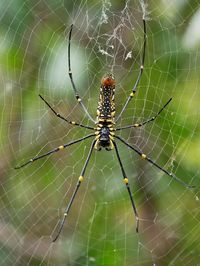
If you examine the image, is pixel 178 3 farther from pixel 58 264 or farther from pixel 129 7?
Result: pixel 58 264

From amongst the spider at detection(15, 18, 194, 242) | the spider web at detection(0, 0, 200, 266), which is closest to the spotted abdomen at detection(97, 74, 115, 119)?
the spider at detection(15, 18, 194, 242)

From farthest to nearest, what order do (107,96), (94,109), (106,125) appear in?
(94,109) → (106,125) → (107,96)

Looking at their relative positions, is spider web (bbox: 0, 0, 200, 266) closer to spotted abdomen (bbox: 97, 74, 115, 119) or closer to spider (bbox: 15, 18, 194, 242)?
spider (bbox: 15, 18, 194, 242)

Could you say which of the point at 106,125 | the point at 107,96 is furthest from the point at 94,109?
the point at 107,96

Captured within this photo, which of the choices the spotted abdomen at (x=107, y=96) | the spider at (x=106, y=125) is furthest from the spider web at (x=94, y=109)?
the spotted abdomen at (x=107, y=96)

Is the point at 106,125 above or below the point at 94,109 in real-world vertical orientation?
below

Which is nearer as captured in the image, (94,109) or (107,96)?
(107,96)

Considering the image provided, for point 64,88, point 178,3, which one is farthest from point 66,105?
point 178,3

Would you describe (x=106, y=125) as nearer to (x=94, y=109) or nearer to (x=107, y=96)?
(x=107, y=96)
